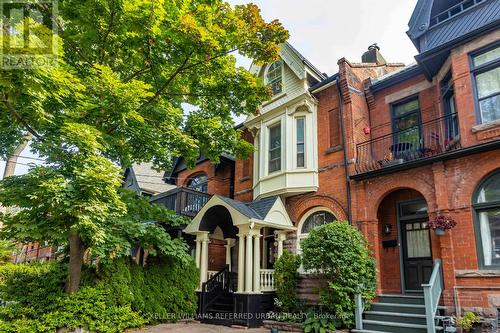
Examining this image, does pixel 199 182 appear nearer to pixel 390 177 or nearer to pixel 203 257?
pixel 203 257

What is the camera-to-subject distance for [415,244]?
10.4 metres

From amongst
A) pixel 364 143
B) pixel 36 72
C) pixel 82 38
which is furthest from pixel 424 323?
pixel 82 38

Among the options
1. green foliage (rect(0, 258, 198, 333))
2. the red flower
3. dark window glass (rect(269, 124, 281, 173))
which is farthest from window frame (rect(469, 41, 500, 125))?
green foliage (rect(0, 258, 198, 333))

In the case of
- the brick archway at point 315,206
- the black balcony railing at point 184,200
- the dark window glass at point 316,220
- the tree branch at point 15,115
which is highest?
the tree branch at point 15,115

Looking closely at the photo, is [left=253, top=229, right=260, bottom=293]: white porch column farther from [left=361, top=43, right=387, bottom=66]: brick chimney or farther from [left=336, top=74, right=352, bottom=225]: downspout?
[left=361, top=43, right=387, bottom=66]: brick chimney

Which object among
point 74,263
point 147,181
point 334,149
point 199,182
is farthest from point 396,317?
point 147,181

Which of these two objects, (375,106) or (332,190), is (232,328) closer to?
(332,190)

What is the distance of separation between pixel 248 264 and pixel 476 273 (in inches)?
250

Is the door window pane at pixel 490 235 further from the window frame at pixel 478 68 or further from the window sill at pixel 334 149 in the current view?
the window sill at pixel 334 149

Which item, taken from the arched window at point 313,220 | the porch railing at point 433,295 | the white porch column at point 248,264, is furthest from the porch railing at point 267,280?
the porch railing at point 433,295

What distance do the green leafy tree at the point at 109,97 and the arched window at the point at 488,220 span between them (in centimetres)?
628

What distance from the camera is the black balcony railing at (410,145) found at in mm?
10070

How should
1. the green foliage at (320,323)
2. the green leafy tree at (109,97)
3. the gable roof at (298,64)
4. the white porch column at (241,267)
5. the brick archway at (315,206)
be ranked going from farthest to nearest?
the gable roof at (298,64) < the brick archway at (315,206) < the white porch column at (241,267) < the green foliage at (320,323) < the green leafy tree at (109,97)

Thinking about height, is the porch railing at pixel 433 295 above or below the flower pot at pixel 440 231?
below
